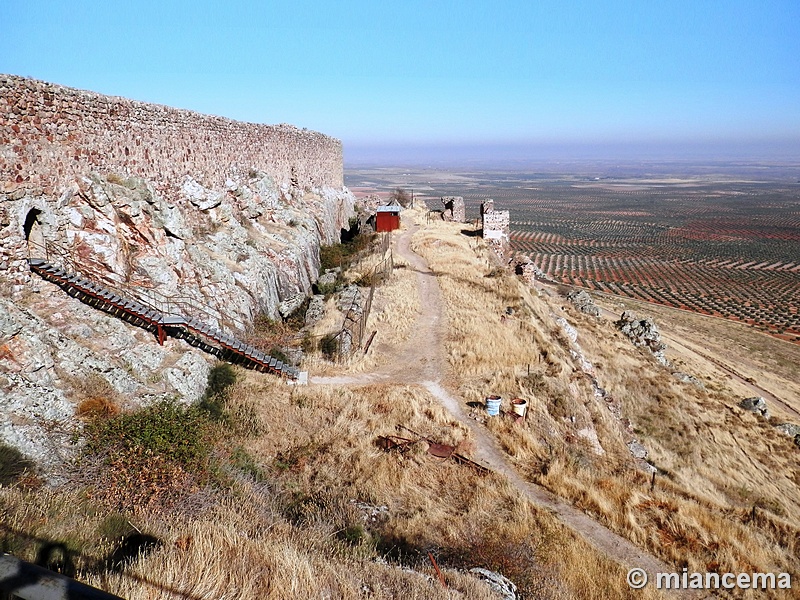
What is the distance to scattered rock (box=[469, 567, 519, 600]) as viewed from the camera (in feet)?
20.1

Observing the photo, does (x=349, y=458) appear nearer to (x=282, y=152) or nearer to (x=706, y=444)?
(x=706, y=444)

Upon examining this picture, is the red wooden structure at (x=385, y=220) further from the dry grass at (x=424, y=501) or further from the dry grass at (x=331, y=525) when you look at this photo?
the dry grass at (x=331, y=525)

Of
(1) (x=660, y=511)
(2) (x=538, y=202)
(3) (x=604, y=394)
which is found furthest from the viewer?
(2) (x=538, y=202)

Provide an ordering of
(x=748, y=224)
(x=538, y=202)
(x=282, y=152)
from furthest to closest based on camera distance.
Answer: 1. (x=538, y=202)
2. (x=748, y=224)
3. (x=282, y=152)

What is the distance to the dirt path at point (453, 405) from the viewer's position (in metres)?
8.11

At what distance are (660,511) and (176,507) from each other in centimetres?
837

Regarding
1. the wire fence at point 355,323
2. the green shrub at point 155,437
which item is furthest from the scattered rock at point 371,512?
the wire fence at point 355,323

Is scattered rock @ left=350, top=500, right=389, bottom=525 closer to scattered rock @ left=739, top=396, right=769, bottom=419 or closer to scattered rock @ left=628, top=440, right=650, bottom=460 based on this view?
scattered rock @ left=628, top=440, right=650, bottom=460

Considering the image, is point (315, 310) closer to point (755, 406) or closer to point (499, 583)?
point (499, 583)

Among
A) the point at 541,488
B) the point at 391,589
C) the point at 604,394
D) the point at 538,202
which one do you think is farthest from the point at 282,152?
the point at 538,202

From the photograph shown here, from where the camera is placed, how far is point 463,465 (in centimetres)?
1022

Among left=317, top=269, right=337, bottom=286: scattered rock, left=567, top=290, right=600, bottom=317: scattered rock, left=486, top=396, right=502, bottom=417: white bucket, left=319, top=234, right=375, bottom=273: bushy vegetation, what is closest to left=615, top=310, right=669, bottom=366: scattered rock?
left=567, top=290, right=600, bottom=317: scattered rock

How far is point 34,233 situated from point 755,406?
2882 cm

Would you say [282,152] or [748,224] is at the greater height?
[282,152]
